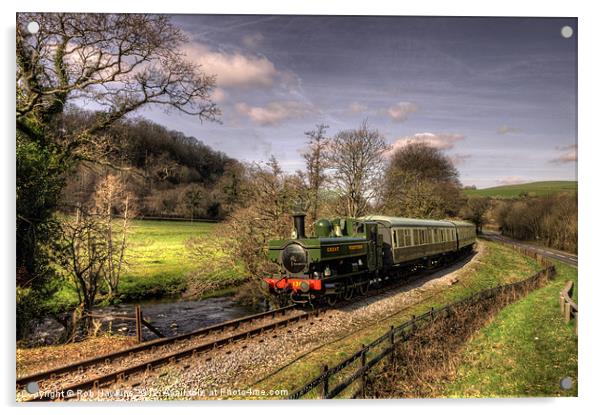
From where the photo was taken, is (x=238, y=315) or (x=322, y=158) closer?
(x=322, y=158)

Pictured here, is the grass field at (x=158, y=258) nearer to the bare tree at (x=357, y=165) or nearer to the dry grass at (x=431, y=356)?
the bare tree at (x=357, y=165)

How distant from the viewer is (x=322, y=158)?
11070mm

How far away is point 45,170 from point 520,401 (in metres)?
10.1

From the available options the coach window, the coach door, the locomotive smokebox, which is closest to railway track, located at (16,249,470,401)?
the locomotive smokebox

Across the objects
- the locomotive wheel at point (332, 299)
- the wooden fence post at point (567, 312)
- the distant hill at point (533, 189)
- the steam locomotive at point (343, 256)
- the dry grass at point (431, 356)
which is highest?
the distant hill at point (533, 189)

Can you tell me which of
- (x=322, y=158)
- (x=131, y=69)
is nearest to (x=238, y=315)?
(x=322, y=158)

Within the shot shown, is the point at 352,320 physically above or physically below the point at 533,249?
below

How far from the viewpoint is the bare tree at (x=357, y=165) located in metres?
9.48

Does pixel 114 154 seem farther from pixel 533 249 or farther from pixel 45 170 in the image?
pixel 533 249

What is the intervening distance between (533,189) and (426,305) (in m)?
4.21

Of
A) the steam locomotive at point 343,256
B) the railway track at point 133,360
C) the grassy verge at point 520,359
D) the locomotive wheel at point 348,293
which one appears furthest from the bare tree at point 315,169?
the grassy verge at point 520,359

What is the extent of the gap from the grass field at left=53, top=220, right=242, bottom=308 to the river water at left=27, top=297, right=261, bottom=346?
430 millimetres

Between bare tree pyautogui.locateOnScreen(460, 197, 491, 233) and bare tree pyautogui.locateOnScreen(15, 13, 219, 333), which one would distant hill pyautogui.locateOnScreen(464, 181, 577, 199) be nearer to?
bare tree pyautogui.locateOnScreen(460, 197, 491, 233)

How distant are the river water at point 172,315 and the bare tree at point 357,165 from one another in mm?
5302
